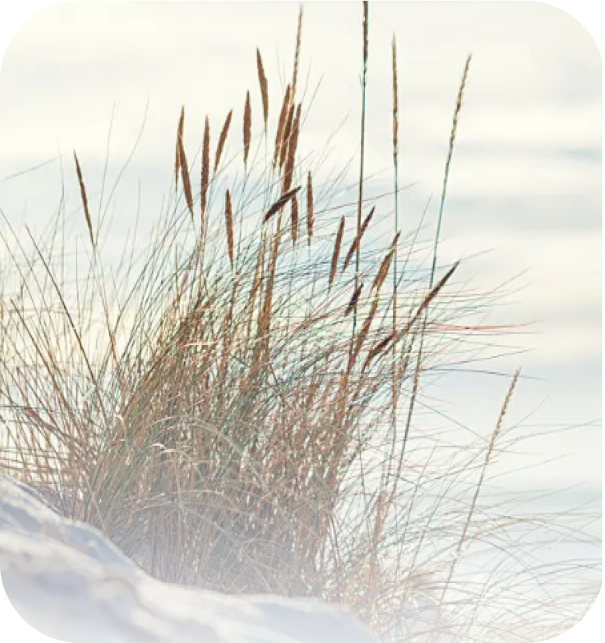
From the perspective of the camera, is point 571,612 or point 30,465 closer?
point 30,465

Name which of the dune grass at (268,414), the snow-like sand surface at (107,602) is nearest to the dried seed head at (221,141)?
the dune grass at (268,414)

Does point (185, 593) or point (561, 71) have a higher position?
point (561, 71)

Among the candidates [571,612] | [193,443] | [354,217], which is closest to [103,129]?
[354,217]

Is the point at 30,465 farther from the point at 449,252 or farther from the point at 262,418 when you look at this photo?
the point at 449,252

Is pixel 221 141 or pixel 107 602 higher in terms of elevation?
pixel 221 141

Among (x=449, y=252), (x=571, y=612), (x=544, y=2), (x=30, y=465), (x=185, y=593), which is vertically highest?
(x=544, y=2)

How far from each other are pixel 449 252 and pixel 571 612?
937mm

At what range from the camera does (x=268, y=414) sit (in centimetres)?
249

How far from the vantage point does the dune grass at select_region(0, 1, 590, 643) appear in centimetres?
247

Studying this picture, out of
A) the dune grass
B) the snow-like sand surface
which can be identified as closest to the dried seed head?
the dune grass

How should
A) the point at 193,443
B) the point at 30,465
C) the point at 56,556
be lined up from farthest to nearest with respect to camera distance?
the point at 30,465
the point at 193,443
the point at 56,556

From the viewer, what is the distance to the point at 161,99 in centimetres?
287

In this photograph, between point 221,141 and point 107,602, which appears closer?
point 107,602

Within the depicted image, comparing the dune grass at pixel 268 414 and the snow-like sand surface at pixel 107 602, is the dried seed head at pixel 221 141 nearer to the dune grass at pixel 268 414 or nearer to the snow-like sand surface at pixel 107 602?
the dune grass at pixel 268 414
